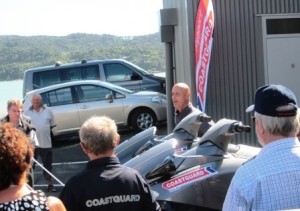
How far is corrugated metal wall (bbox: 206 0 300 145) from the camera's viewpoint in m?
10.1

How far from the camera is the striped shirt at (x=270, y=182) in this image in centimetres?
234

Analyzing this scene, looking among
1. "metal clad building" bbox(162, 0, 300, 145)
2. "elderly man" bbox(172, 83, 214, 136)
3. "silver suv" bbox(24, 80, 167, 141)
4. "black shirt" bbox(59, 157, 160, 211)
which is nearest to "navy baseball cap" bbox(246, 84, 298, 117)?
"black shirt" bbox(59, 157, 160, 211)

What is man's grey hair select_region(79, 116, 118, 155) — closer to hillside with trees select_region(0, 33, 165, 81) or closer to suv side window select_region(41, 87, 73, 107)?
suv side window select_region(41, 87, 73, 107)

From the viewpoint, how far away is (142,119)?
14.8 meters

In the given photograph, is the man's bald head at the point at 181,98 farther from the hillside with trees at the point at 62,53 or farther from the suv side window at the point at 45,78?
the hillside with trees at the point at 62,53

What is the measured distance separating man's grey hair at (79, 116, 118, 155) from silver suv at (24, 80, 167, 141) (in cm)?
1123

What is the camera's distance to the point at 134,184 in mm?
3164

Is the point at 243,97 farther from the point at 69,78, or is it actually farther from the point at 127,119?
the point at 69,78

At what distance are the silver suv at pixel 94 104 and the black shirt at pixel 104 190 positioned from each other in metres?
11.3

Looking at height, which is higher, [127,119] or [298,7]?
[298,7]

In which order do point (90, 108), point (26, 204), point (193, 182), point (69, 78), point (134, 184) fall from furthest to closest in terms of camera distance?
point (69, 78) → point (90, 108) → point (193, 182) → point (134, 184) → point (26, 204)

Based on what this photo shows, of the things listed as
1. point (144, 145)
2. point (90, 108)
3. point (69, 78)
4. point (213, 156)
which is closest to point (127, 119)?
point (90, 108)

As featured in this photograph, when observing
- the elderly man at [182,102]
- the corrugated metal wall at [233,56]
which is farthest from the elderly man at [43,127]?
the elderly man at [182,102]

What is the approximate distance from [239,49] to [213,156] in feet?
20.8
